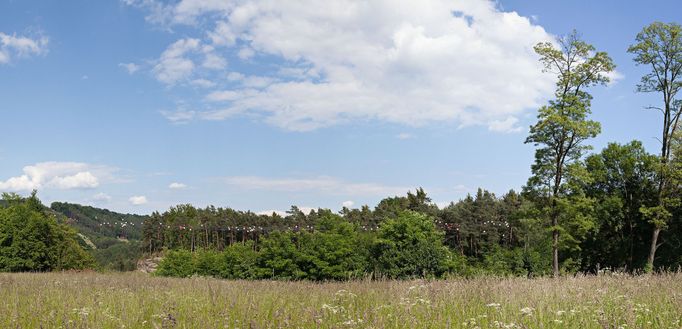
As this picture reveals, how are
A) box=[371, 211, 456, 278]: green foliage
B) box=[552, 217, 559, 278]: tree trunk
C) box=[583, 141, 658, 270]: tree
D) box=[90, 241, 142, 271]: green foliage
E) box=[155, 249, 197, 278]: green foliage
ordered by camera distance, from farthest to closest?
1. box=[90, 241, 142, 271]: green foliage
2. box=[155, 249, 197, 278]: green foliage
3. box=[583, 141, 658, 270]: tree
4. box=[371, 211, 456, 278]: green foliage
5. box=[552, 217, 559, 278]: tree trunk

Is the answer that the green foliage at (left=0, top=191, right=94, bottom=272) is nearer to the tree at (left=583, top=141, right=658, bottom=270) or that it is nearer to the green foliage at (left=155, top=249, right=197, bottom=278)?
the green foliage at (left=155, top=249, right=197, bottom=278)

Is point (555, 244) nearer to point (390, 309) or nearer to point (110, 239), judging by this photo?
point (390, 309)

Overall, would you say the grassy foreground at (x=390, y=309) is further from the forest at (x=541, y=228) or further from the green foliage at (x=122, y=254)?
the green foliage at (x=122, y=254)

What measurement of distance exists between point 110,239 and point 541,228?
166719 millimetres

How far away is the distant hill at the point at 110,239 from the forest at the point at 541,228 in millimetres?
13921

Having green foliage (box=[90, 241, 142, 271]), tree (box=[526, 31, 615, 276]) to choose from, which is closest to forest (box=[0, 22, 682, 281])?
tree (box=[526, 31, 615, 276])

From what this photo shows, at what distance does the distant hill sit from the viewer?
10383 cm

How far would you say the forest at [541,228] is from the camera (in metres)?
28.1

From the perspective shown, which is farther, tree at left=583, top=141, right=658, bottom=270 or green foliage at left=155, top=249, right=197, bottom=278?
green foliage at left=155, top=249, right=197, bottom=278

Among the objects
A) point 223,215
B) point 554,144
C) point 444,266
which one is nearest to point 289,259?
point 444,266

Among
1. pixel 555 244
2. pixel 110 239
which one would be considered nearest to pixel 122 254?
pixel 110 239

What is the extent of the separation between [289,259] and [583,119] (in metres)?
24.9

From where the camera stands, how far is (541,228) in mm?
33438

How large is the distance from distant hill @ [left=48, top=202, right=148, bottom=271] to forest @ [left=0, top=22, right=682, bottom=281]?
45.7 feet
